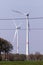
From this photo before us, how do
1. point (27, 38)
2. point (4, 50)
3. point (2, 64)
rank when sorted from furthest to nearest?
point (4, 50)
point (27, 38)
point (2, 64)

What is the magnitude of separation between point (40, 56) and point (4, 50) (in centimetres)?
2111

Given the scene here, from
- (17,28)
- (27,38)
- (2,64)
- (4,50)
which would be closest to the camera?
(2,64)

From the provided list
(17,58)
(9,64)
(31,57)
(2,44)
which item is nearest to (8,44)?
(2,44)

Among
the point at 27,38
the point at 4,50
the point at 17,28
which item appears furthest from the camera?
the point at 4,50

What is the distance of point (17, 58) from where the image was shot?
4781cm

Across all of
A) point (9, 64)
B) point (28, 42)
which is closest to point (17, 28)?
point (28, 42)

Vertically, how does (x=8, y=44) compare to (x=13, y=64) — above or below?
above

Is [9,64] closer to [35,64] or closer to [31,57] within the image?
[35,64]

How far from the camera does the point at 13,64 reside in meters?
32.1

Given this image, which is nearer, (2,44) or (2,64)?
(2,64)

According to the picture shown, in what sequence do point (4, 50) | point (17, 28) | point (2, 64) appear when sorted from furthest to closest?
point (4, 50) → point (17, 28) → point (2, 64)

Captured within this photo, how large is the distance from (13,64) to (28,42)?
47.6ft

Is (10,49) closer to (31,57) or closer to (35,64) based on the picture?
(31,57)

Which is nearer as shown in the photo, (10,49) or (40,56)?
(40,56)
